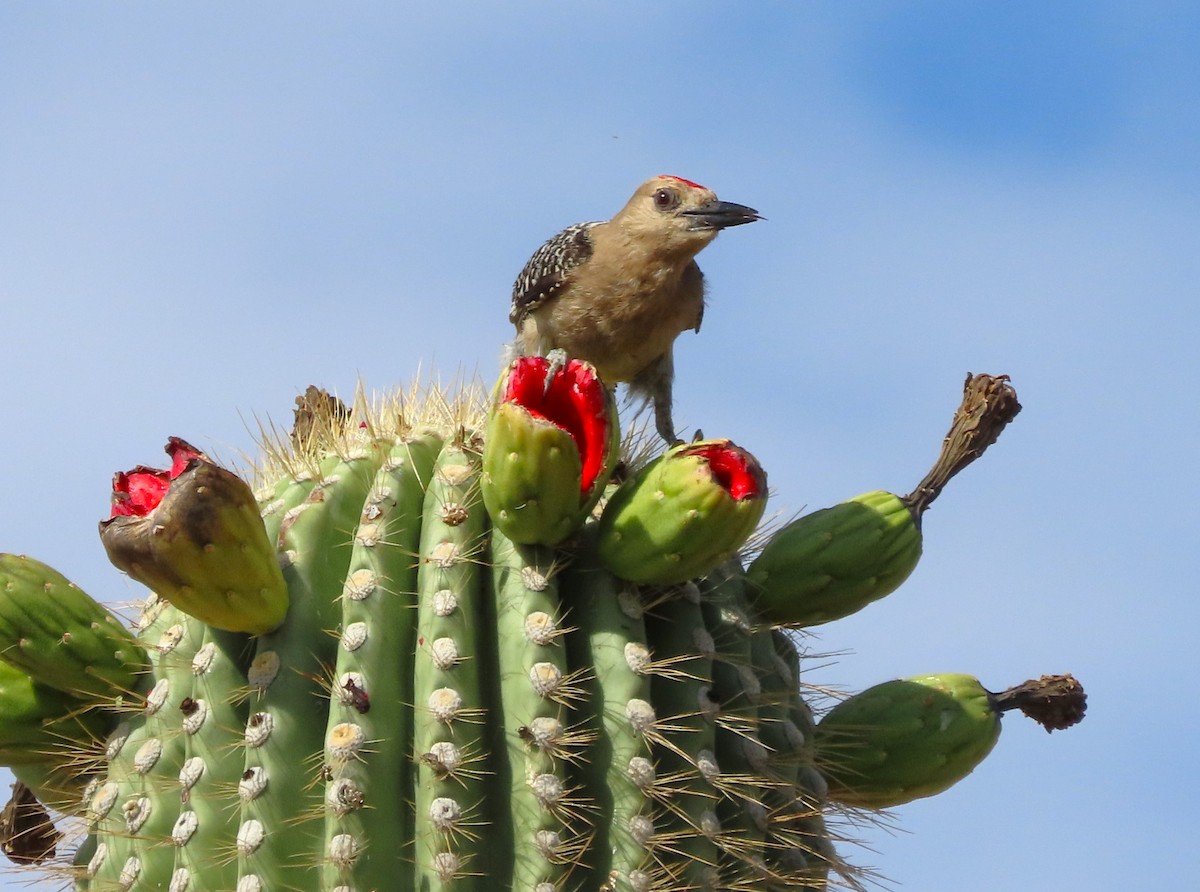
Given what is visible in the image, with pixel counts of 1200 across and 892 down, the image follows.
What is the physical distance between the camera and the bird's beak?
652cm

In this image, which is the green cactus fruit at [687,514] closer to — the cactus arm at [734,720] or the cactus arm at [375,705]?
the cactus arm at [734,720]

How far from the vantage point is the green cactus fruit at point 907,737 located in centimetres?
Answer: 339

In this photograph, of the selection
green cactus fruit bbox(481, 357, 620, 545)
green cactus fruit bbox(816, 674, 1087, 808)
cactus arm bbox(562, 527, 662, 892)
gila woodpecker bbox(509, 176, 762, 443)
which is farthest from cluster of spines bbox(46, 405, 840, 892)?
gila woodpecker bbox(509, 176, 762, 443)

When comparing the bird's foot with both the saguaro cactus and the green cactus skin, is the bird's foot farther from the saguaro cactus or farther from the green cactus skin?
the green cactus skin

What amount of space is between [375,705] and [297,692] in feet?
0.61

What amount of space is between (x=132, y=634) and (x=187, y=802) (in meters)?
0.55

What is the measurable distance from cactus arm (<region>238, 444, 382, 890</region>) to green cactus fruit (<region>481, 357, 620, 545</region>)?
0.37 meters

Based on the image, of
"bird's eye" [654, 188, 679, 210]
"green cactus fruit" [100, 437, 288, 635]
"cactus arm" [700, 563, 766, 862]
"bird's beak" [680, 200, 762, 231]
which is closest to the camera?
"green cactus fruit" [100, 437, 288, 635]

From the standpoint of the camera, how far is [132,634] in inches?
131

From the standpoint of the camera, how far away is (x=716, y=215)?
6.63 meters

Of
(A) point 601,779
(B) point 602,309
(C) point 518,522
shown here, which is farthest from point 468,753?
(B) point 602,309

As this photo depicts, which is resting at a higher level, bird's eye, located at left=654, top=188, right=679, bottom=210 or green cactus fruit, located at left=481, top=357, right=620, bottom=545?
bird's eye, located at left=654, top=188, right=679, bottom=210

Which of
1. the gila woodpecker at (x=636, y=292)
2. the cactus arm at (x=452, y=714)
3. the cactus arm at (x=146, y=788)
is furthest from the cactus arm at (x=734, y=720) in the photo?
the gila woodpecker at (x=636, y=292)

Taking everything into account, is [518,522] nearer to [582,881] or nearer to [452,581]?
[452,581]
